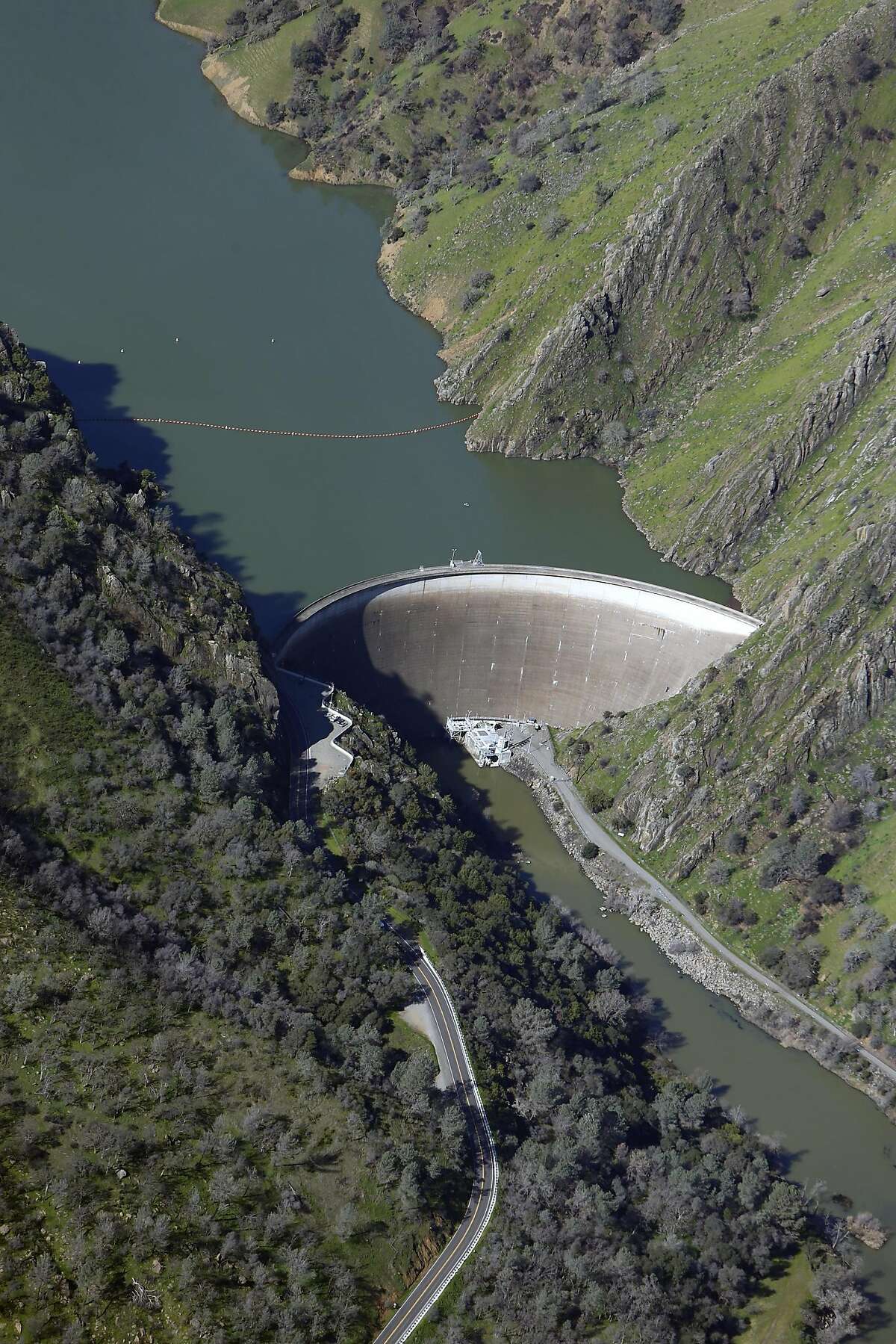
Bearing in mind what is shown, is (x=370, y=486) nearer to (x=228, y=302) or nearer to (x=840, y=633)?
(x=228, y=302)

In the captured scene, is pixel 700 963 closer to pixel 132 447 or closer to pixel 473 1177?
pixel 473 1177

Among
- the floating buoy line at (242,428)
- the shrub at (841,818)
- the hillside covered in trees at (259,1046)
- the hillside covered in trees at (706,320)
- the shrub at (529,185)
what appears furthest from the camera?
the shrub at (529,185)

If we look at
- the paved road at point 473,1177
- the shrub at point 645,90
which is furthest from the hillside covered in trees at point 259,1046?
the shrub at point 645,90

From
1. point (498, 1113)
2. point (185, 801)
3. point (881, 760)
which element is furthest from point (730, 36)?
point (498, 1113)

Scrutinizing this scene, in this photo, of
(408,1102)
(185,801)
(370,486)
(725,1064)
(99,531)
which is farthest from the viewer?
(370,486)

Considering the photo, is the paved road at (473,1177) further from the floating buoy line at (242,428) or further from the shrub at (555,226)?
the shrub at (555,226)

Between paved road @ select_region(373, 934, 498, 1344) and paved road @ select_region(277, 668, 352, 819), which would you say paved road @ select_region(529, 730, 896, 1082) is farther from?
paved road @ select_region(373, 934, 498, 1344)
